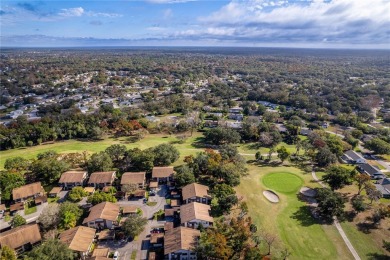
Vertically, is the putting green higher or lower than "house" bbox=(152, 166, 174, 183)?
lower

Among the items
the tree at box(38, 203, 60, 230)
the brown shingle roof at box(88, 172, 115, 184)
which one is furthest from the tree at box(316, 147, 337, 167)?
the tree at box(38, 203, 60, 230)

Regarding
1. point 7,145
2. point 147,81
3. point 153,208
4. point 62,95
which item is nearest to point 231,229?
point 153,208

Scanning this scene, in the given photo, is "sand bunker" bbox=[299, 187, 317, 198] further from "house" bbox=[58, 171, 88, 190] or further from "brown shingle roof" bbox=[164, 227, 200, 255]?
"house" bbox=[58, 171, 88, 190]

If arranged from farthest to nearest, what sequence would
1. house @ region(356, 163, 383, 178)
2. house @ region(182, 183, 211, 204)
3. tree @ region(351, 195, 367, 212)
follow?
1. house @ region(356, 163, 383, 178)
2. house @ region(182, 183, 211, 204)
3. tree @ region(351, 195, 367, 212)

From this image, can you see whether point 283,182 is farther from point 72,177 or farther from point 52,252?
point 72,177

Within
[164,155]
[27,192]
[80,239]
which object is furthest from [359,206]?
[27,192]

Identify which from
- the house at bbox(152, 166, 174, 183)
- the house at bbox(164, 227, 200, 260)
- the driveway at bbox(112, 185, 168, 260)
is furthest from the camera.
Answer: the house at bbox(152, 166, 174, 183)

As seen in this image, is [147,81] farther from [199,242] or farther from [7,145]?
[199,242]
